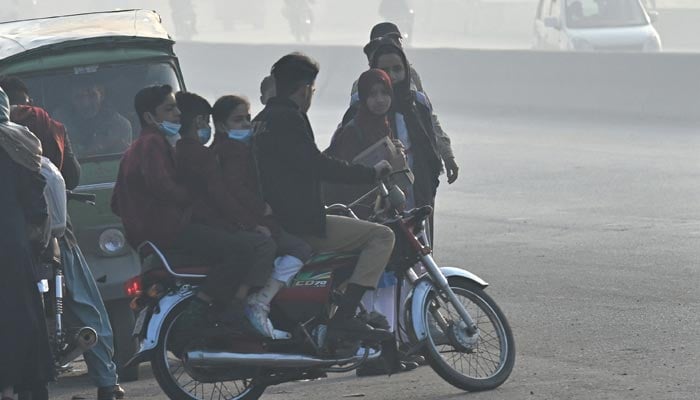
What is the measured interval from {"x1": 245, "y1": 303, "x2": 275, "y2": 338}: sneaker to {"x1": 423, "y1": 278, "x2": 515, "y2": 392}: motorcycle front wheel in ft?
2.69

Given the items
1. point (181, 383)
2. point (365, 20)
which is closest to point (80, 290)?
point (181, 383)

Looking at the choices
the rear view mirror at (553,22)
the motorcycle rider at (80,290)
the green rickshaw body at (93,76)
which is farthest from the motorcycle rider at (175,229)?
the rear view mirror at (553,22)

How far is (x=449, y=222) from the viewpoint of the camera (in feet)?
50.4

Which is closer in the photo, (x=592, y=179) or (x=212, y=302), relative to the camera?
(x=212, y=302)

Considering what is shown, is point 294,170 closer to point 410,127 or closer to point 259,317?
point 259,317

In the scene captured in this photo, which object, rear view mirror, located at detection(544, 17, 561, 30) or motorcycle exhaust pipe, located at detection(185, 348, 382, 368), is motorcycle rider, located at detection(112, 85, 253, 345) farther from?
rear view mirror, located at detection(544, 17, 561, 30)

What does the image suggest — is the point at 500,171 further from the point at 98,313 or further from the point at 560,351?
the point at 98,313

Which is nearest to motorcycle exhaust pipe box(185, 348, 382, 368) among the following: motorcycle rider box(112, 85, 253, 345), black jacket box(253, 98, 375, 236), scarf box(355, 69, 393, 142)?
motorcycle rider box(112, 85, 253, 345)

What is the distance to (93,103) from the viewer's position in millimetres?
10422

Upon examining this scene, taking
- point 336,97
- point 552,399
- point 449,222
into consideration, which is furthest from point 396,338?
point 336,97

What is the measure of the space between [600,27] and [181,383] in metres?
24.7

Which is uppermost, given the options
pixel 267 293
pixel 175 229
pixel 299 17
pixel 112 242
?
pixel 175 229

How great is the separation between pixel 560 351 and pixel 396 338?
1.48 metres

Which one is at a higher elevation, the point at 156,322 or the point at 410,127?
the point at 410,127
